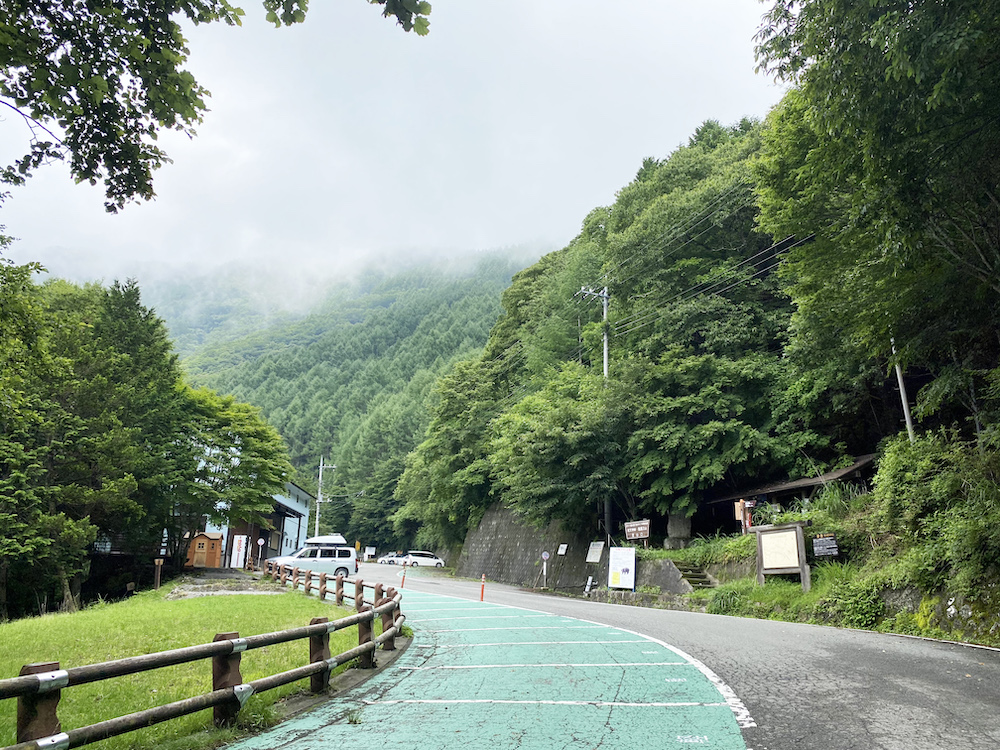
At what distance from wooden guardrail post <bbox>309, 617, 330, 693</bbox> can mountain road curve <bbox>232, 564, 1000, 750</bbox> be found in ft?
1.12

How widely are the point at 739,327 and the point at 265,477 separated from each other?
83.4 ft

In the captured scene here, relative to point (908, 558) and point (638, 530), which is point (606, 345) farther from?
point (908, 558)

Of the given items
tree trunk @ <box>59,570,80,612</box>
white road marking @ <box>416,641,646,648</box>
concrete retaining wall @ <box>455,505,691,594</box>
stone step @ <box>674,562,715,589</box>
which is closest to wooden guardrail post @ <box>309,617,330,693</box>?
white road marking @ <box>416,641,646,648</box>

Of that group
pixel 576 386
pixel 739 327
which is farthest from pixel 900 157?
pixel 576 386

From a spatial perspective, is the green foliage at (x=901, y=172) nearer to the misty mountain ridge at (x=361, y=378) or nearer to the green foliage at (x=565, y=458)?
the green foliage at (x=565, y=458)

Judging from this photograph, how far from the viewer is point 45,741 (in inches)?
149

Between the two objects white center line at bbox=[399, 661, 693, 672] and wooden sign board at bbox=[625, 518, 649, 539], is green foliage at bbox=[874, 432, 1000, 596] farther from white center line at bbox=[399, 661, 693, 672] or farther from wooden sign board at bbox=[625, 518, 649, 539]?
wooden sign board at bbox=[625, 518, 649, 539]

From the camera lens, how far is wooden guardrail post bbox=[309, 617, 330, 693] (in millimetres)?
6820

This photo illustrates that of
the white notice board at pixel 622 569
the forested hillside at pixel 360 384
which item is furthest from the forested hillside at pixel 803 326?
the forested hillside at pixel 360 384

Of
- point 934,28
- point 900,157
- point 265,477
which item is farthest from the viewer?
point 265,477

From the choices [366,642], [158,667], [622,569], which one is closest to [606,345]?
[622,569]

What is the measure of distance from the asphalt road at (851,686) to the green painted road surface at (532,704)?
0.34 m

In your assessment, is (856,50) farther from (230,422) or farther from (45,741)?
(230,422)

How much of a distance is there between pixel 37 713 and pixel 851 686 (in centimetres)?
705
